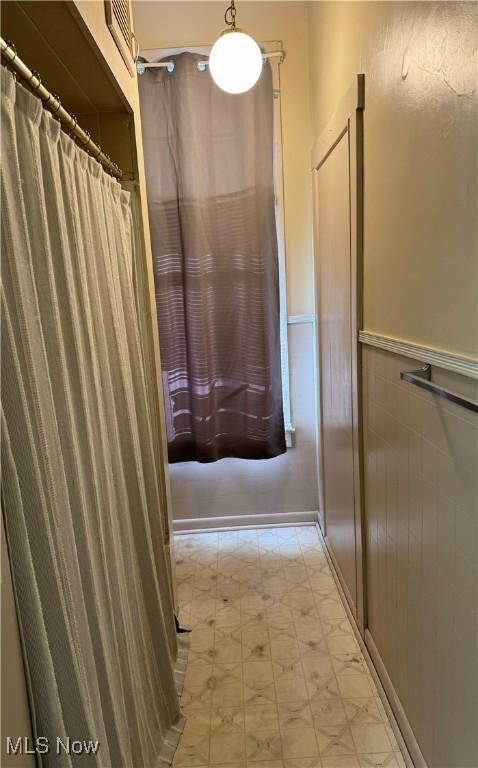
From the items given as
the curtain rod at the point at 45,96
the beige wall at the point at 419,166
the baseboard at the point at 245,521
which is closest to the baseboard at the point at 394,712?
the baseboard at the point at 245,521

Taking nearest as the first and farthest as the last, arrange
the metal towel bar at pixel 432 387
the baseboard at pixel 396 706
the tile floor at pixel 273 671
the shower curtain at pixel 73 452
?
1. the shower curtain at pixel 73 452
2. the metal towel bar at pixel 432 387
3. the baseboard at pixel 396 706
4. the tile floor at pixel 273 671

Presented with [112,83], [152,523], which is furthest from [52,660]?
[112,83]

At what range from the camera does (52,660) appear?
790 millimetres

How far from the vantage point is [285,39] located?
2.46 meters

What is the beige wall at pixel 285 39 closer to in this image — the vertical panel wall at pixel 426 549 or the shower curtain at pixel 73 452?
the vertical panel wall at pixel 426 549

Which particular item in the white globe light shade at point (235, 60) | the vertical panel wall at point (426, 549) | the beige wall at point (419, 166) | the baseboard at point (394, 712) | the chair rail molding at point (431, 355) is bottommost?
the baseboard at point (394, 712)

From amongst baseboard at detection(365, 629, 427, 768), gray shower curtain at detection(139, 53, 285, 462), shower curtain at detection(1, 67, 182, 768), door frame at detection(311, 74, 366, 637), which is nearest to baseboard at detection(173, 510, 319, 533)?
gray shower curtain at detection(139, 53, 285, 462)

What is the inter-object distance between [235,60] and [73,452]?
175cm

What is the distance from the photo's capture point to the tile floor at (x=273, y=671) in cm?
146

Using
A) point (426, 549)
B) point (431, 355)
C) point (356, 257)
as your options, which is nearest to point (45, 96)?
point (431, 355)

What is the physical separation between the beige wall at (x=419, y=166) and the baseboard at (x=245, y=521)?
5.37 feet

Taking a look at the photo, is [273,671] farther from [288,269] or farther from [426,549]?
[288,269]

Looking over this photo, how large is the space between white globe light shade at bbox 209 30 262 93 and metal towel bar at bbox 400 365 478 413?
4.99ft

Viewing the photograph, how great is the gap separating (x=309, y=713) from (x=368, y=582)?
472 mm
